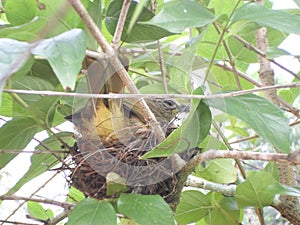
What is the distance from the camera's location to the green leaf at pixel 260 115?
0.50 m

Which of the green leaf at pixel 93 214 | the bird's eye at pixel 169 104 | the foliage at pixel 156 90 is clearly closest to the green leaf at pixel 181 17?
the foliage at pixel 156 90

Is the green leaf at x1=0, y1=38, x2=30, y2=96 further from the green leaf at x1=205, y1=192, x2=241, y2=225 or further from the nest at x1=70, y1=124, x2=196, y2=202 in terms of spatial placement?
the green leaf at x1=205, y1=192, x2=241, y2=225

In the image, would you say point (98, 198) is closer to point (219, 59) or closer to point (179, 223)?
point (179, 223)

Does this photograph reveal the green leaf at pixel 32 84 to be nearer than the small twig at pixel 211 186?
Yes

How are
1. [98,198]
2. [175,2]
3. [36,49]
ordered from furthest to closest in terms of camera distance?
1. [98,198]
2. [175,2]
3. [36,49]

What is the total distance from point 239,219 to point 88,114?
11.5 inches

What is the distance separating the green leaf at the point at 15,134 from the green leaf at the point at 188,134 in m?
0.18

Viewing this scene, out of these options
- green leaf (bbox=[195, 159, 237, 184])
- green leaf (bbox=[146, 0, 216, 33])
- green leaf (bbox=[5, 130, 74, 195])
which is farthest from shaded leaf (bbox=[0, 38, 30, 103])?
green leaf (bbox=[195, 159, 237, 184])

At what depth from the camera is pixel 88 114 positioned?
0.67m

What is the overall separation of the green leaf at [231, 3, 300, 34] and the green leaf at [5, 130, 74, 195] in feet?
0.95

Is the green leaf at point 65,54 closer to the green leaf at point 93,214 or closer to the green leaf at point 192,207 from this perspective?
the green leaf at point 93,214

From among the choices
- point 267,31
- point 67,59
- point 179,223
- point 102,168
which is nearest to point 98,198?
point 102,168

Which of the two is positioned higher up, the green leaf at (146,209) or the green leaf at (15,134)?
the green leaf at (15,134)

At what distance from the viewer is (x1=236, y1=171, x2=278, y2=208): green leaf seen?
63 centimetres
